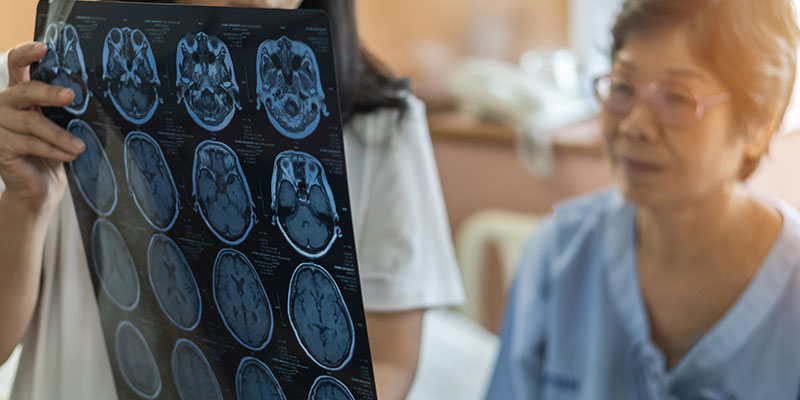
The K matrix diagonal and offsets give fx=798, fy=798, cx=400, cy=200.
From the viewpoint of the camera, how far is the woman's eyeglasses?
1.71ft

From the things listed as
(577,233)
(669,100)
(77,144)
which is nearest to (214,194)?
(77,144)

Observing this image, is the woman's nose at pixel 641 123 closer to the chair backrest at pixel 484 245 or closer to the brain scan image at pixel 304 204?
the brain scan image at pixel 304 204

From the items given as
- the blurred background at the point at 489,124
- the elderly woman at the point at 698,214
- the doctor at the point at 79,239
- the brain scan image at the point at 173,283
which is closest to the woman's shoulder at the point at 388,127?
the doctor at the point at 79,239

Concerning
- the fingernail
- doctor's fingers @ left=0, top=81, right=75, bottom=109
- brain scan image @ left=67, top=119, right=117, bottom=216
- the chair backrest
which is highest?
doctor's fingers @ left=0, top=81, right=75, bottom=109

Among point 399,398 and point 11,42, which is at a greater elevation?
point 11,42

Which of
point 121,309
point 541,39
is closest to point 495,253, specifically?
point 541,39

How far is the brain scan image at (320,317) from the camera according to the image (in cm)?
41

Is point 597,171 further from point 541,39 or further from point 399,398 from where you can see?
point 399,398

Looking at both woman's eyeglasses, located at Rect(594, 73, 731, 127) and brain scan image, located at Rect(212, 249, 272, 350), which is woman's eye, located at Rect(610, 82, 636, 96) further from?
brain scan image, located at Rect(212, 249, 272, 350)

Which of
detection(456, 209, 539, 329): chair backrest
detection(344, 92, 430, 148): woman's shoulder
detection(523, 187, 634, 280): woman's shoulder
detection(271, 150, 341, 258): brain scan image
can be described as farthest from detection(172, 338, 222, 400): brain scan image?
detection(456, 209, 539, 329): chair backrest

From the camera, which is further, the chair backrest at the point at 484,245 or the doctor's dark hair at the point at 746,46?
the chair backrest at the point at 484,245

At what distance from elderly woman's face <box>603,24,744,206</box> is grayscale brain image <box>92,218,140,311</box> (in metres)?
0.36

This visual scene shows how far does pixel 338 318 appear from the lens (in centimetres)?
42

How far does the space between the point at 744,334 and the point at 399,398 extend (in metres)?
0.27
